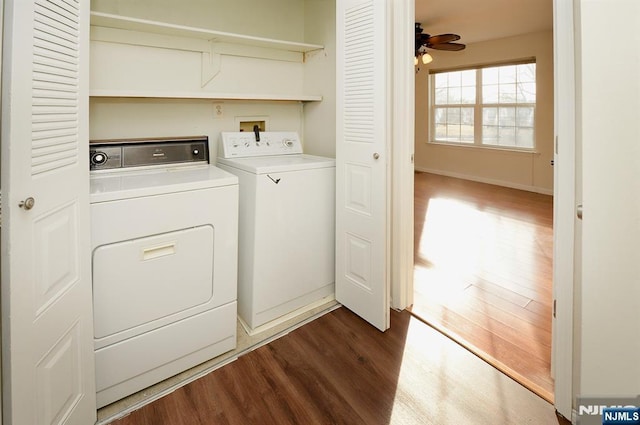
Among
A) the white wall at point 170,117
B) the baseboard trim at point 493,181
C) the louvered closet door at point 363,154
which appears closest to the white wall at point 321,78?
the white wall at point 170,117

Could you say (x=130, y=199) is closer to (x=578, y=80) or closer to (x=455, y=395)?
(x=455, y=395)

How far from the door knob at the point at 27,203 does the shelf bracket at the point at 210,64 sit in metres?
1.55

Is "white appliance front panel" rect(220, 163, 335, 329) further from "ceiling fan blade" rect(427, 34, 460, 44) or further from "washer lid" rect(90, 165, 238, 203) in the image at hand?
"ceiling fan blade" rect(427, 34, 460, 44)

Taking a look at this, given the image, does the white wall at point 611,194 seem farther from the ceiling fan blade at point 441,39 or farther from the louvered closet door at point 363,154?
the ceiling fan blade at point 441,39

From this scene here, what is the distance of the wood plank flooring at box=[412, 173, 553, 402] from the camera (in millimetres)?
1880

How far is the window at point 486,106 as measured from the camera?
5.97 meters

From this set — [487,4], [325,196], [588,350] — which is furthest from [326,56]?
[487,4]

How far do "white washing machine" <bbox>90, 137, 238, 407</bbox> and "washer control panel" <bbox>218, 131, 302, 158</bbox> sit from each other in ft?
1.43

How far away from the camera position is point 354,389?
5.29 feet

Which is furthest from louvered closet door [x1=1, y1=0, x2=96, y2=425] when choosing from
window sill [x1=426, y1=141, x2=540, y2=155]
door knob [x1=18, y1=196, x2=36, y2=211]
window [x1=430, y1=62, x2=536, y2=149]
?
window [x1=430, y1=62, x2=536, y2=149]

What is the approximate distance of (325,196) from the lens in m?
2.28

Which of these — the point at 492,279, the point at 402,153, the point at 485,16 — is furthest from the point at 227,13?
the point at 485,16

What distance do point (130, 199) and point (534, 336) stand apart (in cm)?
217

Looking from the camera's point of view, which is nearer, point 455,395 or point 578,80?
point 578,80
